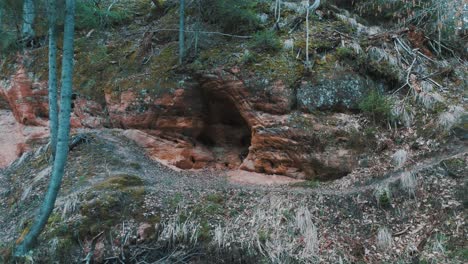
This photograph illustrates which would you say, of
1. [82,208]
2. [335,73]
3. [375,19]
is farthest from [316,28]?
[82,208]

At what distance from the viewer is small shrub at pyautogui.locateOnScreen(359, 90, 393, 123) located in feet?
25.5

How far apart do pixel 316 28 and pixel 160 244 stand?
6.94m

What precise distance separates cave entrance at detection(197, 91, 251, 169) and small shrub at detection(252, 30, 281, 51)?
172 cm

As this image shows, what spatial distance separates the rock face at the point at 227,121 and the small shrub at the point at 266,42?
40.0 inches

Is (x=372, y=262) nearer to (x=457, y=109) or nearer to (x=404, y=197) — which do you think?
(x=404, y=197)

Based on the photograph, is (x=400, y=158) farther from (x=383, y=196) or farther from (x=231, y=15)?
(x=231, y=15)

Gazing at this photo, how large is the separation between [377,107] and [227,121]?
4.00 metres

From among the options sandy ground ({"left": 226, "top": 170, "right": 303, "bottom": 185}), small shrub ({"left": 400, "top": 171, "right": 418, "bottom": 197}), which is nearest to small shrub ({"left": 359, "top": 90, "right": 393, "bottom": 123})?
small shrub ({"left": 400, "top": 171, "right": 418, "bottom": 197})

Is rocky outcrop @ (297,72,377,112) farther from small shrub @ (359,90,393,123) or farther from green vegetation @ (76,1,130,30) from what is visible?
green vegetation @ (76,1,130,30)

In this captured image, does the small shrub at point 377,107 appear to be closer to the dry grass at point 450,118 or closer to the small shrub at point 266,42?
the dry grass at point 450,118

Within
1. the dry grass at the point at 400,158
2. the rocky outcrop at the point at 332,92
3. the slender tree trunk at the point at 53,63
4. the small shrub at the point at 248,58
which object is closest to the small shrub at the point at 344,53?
the rocky outcrop at the point at 332,92

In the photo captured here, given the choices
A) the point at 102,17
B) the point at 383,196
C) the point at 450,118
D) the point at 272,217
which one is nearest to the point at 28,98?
the point at 102,17

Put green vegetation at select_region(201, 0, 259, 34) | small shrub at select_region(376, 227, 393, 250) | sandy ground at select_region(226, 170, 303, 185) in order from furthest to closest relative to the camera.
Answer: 1. green vegetation at select_region(201, 0, 259, 34)
2. sandy ground at select_region(226, 170, 303, 185)
3. small shrub at select_region(376, 227, 393, 250)

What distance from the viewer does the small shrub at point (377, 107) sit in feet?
25.5
